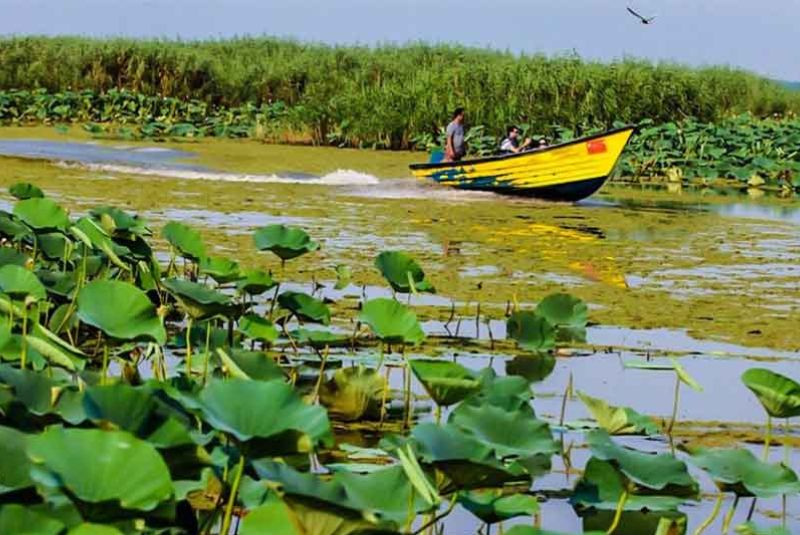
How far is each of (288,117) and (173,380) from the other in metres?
16.7

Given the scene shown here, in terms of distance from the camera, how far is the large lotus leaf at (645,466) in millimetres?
2770

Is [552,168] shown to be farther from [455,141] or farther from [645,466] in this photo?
[645,466]

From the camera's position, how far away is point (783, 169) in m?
15.5

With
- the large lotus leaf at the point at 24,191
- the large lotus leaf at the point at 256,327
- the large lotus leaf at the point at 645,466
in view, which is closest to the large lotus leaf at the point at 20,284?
the large lotus leaf at the point at 256,327

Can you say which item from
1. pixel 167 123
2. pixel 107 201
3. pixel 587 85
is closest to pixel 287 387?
pixel 107 201

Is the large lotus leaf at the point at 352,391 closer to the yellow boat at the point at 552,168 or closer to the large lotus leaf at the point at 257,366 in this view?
the large lotus leaf at the point at 257,366

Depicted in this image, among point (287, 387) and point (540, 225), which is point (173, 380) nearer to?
point (287, 387)

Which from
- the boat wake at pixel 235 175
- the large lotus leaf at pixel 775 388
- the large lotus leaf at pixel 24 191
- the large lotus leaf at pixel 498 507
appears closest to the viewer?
the large lotus leaf at pixel 498 507

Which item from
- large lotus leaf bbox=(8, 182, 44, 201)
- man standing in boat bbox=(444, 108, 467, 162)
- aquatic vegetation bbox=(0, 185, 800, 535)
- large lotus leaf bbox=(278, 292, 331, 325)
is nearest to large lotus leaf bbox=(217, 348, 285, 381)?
aquatic vegetation bbox=(0, 185, 800, 535)

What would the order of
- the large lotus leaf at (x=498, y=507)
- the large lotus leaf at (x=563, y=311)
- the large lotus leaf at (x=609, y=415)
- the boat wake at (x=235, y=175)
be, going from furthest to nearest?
the boat wake at (x=235, y=175) < the large lotus leaf at (x=563, y=311) < the large lotus leaf at (x=609, y=415) < the large lotus leaf at (x=498, y=507)

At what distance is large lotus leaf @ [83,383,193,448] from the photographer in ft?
7.80

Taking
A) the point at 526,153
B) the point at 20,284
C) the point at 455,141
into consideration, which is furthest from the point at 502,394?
the point at 455,141

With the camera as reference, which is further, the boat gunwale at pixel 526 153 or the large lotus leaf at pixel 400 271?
the boat gunwale at pixel 526 153

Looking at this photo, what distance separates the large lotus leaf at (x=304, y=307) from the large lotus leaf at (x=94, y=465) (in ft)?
7.44
